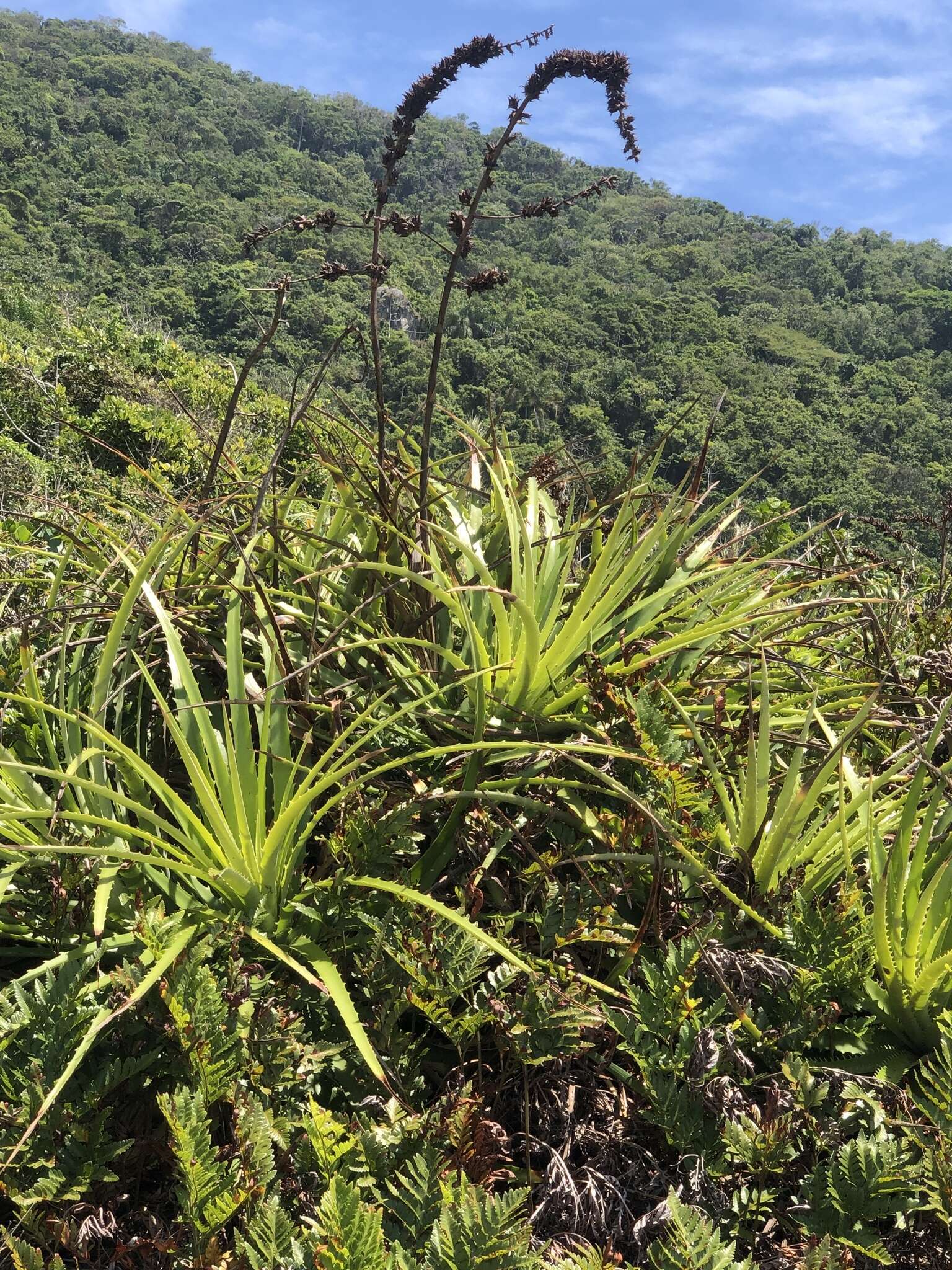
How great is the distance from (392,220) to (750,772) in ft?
3.98

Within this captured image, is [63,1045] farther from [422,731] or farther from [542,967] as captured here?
[422,731]

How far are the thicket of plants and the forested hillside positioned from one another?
19.8 meters

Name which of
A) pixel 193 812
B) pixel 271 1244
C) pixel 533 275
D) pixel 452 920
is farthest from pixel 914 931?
pixel 533 275

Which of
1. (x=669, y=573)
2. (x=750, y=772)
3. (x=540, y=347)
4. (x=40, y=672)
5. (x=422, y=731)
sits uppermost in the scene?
(x=540, y=347)

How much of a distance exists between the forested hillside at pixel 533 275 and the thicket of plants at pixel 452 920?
1980 centimetres

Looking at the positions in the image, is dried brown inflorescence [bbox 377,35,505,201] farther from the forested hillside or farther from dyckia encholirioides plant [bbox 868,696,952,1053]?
the forested hillside

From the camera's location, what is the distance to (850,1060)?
1223mm

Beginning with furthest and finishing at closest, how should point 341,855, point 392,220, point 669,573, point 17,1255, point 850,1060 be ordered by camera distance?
1. point 669,573
2. point 392,220
3. point 341,855
4. point 850,1060
5. point 17,1255

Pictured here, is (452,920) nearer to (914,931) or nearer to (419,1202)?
(419,1202)

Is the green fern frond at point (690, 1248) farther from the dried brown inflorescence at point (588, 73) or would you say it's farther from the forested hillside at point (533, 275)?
the forested hillside at point (533, 275)

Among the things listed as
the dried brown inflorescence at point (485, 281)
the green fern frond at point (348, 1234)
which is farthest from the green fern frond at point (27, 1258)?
the dried brown inflorescence at point (485, 281)

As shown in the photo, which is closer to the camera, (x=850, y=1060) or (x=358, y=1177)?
(x=358, y=1177)

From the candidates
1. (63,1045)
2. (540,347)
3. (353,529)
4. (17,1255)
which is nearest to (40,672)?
(353,529)

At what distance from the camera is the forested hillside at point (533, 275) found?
3706 cm
